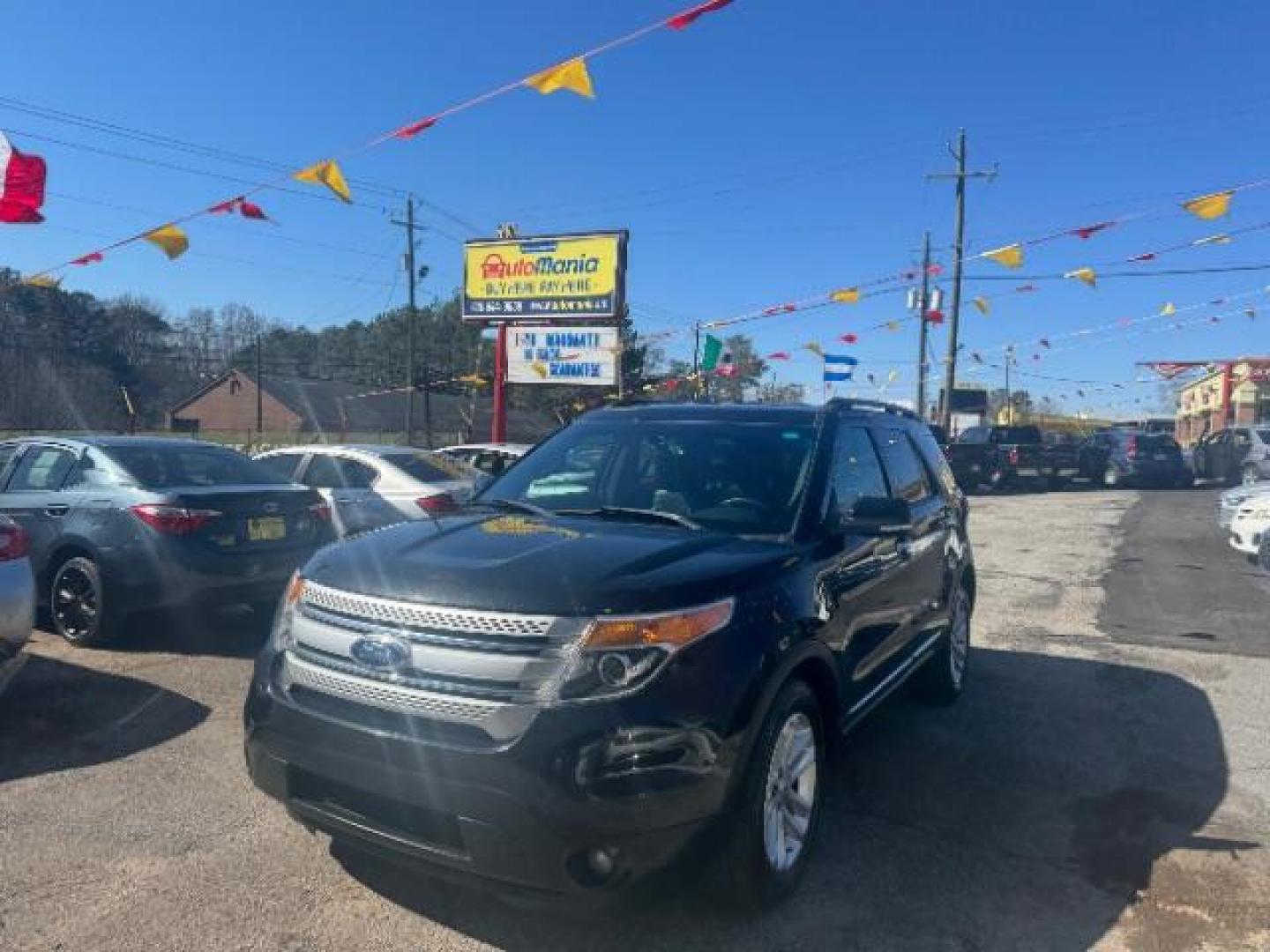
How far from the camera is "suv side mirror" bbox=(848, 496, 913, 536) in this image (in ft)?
12.5

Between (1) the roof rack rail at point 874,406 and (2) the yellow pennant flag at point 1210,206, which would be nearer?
(1) the roof rack rail at point 874,406

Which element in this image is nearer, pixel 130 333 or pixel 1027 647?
pixel 1027 647

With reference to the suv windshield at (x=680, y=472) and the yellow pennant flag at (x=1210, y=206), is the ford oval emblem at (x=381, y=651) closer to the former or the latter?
the suv windshield at (x=680, y=472)

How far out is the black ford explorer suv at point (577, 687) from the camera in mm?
2699

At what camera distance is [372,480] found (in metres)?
9.42

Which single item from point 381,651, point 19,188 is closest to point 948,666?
point 381,651

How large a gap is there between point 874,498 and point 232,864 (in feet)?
9.14

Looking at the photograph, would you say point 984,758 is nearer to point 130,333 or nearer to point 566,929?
point 566,929

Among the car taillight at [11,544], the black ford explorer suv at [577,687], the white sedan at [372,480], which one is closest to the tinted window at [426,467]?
the white sedan at [372,480]

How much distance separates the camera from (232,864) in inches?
137

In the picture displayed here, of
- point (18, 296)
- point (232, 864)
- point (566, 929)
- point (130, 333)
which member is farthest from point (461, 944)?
point (130, 333)

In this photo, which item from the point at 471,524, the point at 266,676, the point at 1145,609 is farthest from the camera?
the point at 1145,609

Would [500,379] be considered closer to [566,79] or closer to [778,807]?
[566,79]

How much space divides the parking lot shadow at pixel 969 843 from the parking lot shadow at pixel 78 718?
5.94ft
